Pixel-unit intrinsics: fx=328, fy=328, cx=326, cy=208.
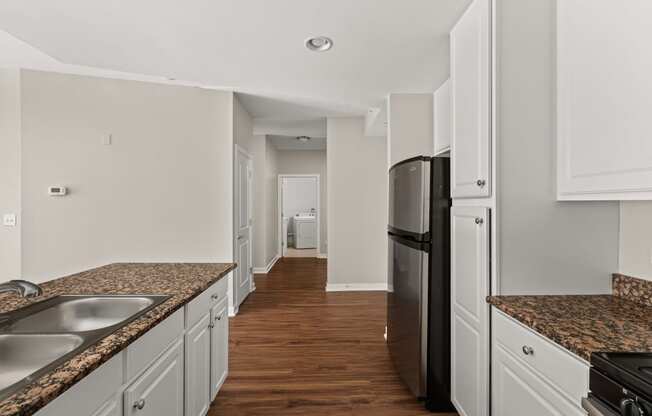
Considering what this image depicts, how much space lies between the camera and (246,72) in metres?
3.11

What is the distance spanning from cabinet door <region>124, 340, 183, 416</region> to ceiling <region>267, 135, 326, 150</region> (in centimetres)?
538

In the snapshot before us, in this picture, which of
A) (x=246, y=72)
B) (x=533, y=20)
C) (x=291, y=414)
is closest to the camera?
(x=533, y=20)

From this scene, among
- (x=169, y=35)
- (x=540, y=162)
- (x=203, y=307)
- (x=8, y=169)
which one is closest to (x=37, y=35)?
(x=169, y=35)

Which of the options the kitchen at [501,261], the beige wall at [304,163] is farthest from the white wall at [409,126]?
the beige wall at [304,163]

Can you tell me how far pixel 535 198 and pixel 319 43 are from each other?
72.7 inches

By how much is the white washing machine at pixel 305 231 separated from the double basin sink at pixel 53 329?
801cm

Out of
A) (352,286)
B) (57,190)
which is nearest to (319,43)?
(57,190)

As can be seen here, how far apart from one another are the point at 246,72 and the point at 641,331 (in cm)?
319

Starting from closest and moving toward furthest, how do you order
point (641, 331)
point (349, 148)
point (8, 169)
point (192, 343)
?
point (641, 331) < point (192, 343) < point (8, 169) < point (349, 148)

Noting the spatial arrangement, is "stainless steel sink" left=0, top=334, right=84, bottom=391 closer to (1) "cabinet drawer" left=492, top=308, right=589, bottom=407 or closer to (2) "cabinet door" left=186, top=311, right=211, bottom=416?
(2) "cabinet door" left=186, top=311, right=211, bottom=416

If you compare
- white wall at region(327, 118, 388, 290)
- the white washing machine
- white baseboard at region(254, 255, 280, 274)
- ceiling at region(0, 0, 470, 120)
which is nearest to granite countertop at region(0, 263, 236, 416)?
ceiling at region(0, 0, 470, 120)

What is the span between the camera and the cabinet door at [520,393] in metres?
1.07

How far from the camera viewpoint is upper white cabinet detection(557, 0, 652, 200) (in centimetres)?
110

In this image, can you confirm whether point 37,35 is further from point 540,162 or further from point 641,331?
point 641,331
